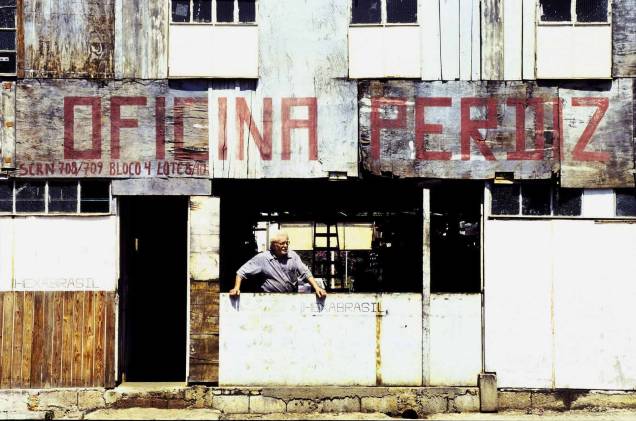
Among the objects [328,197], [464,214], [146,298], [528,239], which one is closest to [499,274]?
[528,239]

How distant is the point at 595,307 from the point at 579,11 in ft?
13.2

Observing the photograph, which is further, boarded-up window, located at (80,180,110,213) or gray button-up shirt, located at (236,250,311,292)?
gray button-up shirt, located at (236,250,311,292)

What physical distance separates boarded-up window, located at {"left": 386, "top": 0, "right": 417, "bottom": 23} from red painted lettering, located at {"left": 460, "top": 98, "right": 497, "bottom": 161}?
4.45 ft

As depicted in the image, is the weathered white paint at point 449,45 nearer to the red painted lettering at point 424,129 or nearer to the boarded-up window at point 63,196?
the red painted lettering at point 424,129

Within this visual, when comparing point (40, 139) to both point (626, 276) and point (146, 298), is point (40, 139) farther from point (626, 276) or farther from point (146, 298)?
point (626, 276)

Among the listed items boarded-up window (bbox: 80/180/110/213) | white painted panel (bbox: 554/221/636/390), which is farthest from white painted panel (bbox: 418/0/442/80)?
boarded-up window (bbox: 80/180/110/213)

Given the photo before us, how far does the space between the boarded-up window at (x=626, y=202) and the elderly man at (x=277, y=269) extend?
4.29 meters

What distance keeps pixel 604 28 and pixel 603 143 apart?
1.57 meters

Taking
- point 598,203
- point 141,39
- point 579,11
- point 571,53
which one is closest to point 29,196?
point 141,39

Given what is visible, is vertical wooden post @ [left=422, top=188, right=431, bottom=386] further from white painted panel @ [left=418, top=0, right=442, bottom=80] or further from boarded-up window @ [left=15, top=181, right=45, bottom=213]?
boarded-up window @ [left=15, top=181, right=45, bottom=213]

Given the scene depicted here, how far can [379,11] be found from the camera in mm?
11484

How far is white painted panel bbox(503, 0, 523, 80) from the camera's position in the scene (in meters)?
11.4

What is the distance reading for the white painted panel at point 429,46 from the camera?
11.5 meters

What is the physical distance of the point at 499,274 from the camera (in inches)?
447
